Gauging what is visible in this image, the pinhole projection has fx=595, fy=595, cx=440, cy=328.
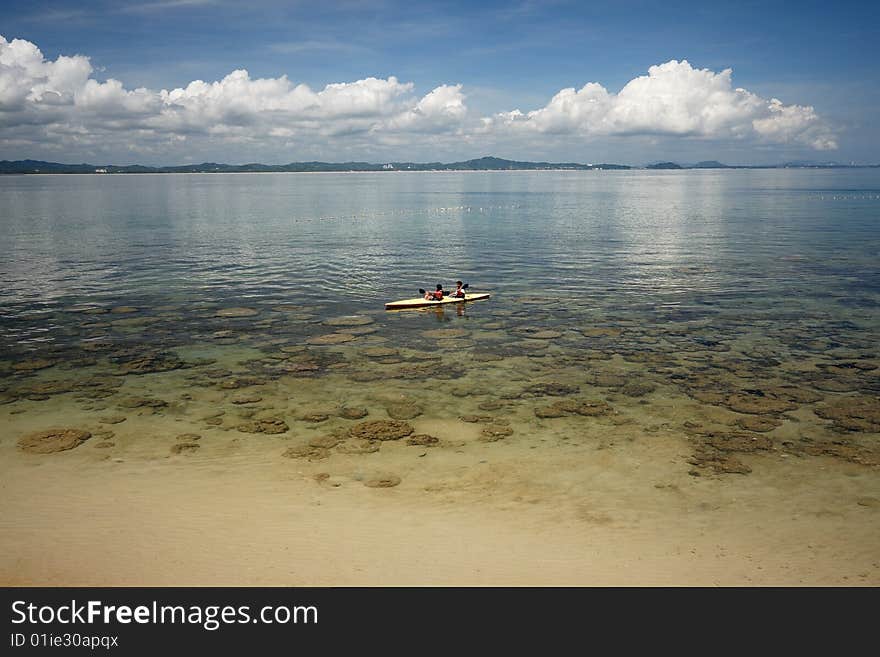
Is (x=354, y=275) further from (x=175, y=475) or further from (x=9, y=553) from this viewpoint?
(x=9, y=553)

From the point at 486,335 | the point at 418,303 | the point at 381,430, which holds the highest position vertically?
the point at 418,303

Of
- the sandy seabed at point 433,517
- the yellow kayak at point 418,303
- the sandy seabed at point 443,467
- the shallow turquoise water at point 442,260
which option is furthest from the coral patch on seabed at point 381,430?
the shallow turquoise water at point 442,260

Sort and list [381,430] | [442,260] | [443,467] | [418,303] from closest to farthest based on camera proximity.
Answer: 1. [443,467]
2. [381,430]
3. [418,303]
4. [442,260]

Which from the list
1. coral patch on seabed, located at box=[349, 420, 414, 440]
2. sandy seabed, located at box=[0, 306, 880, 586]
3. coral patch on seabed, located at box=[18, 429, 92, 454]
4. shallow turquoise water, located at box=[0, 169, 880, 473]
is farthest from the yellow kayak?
coral patch on seabed, located at box=[18, 429, 92, 454]

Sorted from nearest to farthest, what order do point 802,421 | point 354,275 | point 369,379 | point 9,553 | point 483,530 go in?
1. point 9,553
2. point 483,530
3. point 802,421
4. point 369,379
5. point 354,275

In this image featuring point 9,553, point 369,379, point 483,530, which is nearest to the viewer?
point 9,553

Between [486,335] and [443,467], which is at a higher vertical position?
[486,335]

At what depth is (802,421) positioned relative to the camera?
842 inches

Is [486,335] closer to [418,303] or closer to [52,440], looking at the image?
[418,303]

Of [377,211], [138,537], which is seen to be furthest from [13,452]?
[377,211]

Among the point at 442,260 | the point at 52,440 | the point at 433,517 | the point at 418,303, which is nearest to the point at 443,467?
the point at 433,517

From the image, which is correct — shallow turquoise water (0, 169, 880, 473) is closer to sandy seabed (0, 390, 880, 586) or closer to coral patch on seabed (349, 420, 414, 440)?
coral patch on seabed (349, 420, 414, 440)

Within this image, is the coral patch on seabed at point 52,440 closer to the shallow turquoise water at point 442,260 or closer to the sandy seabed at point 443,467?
the sandy seabed at point 443,467
